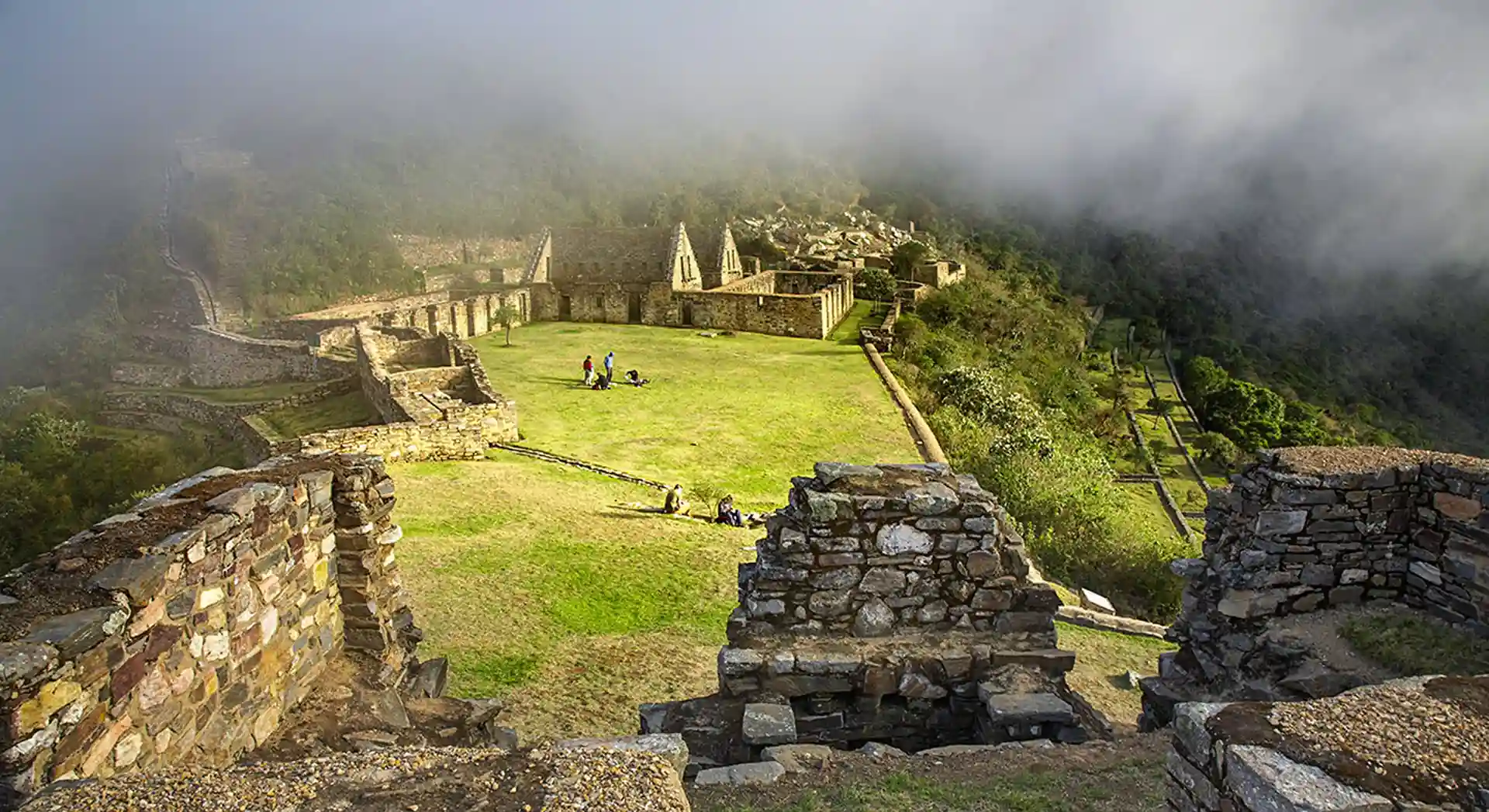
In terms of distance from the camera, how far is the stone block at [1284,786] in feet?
11.2

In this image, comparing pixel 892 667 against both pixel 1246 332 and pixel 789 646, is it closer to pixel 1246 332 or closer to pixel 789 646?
pixel 789 646

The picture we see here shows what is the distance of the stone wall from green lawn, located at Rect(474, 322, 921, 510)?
1001cm

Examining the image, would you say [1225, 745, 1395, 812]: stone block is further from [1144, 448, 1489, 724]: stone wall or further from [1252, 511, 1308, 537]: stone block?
[1252, 511, 1308, 537]: stone block

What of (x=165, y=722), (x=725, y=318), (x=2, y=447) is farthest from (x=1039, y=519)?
(x=2, y=447)

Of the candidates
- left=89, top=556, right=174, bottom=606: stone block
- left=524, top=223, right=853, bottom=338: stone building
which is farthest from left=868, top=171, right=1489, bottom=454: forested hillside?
left=89, top=556, right=174, bottom=606: stone block

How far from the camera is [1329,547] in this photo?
711cm

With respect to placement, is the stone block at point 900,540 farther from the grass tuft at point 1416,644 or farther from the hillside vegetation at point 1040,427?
the hillside vegetation at point 1040,427

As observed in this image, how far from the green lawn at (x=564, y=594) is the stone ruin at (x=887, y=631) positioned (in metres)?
2.37

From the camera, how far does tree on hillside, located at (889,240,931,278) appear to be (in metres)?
52.7

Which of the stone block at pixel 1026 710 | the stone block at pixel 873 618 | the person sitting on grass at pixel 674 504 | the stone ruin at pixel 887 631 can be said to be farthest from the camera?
the person sitting on grass at pixel 674 504

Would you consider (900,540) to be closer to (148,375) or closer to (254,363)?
(254,363)

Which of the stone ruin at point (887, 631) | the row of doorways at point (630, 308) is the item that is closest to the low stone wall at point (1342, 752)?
the stone ruin at point (887, 631)

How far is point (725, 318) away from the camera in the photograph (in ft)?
129

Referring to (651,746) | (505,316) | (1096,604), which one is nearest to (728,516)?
(1096,604)
